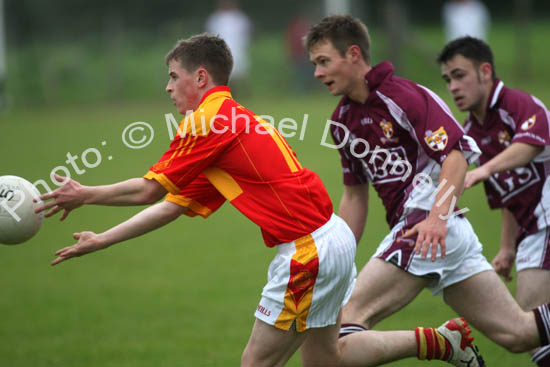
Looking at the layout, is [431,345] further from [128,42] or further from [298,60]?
[128,42]

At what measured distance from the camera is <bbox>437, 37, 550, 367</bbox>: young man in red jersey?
486 cm

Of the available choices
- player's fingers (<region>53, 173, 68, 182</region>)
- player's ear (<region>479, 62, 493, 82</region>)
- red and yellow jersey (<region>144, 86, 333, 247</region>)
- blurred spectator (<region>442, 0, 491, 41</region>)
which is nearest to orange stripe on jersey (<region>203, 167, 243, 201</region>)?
red and yellow jersey (<region>144, 86, 333, 247</region>)

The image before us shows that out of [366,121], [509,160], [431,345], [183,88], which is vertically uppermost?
[183,88]

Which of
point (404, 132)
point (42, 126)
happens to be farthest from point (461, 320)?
point (42, 126)

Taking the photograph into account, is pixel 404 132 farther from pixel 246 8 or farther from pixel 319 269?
pixel 246 8

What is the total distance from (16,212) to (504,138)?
10.0 feet

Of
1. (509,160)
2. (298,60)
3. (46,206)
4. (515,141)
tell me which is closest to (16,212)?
(46,206)

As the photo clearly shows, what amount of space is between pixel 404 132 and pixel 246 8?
21.1m

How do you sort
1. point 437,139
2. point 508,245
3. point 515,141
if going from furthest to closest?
point 508,245
point 515,141
point 437,139

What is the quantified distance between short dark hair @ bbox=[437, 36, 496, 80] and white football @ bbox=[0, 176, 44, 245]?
2.78 meters

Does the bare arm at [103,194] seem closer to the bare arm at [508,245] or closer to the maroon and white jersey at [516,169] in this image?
the maroon and white jersey at [516,169]

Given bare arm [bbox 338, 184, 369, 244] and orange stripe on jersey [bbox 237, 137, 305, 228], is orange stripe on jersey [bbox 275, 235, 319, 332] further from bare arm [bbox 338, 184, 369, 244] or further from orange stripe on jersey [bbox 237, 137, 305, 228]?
bare arm [bbox 338, 184, 369, 244]

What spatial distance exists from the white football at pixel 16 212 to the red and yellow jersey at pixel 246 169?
751 millimetres

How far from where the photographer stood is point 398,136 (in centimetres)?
457
